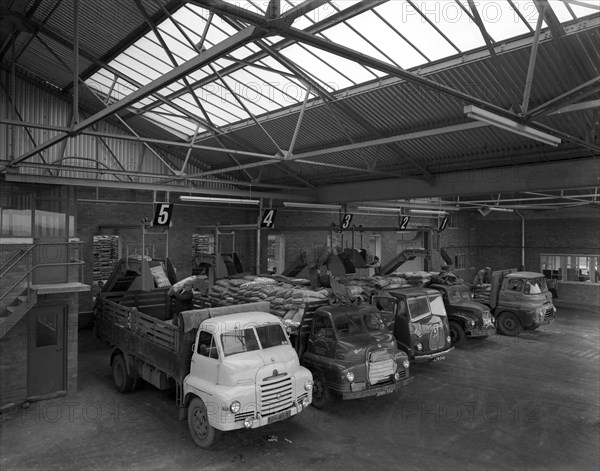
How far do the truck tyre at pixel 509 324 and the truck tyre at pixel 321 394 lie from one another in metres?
9.05

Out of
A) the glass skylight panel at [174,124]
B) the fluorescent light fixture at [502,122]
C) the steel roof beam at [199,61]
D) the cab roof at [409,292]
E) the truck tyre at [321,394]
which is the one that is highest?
the glass skylight panel at [174,124]

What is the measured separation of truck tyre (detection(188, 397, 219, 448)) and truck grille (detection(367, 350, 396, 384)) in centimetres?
295

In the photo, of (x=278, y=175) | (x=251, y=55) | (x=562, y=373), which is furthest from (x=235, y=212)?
(x=562, y=373)

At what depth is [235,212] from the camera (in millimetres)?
19172

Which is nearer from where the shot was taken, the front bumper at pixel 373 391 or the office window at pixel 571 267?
the front bumper at pixel 373 391

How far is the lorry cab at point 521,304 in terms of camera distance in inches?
563

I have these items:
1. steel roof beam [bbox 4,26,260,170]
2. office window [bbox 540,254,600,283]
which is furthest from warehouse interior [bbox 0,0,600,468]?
office window [bbox 540,254,600,283]

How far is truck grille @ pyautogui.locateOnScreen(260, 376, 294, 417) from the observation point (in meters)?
6.69

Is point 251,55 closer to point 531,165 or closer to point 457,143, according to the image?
point 457,143

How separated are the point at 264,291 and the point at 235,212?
8938 mm

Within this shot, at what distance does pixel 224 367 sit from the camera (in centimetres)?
674

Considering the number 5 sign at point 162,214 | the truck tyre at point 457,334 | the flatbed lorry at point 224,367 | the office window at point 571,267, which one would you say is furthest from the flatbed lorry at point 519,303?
the number 5 sign at point 162,214

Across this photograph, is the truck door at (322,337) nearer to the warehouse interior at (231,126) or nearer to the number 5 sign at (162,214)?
the warehouse interior at (231,126)

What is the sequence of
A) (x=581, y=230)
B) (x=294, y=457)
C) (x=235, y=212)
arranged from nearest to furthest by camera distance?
(x=294, y=457)
(x=235, y=212)
(x=581, y=230)
